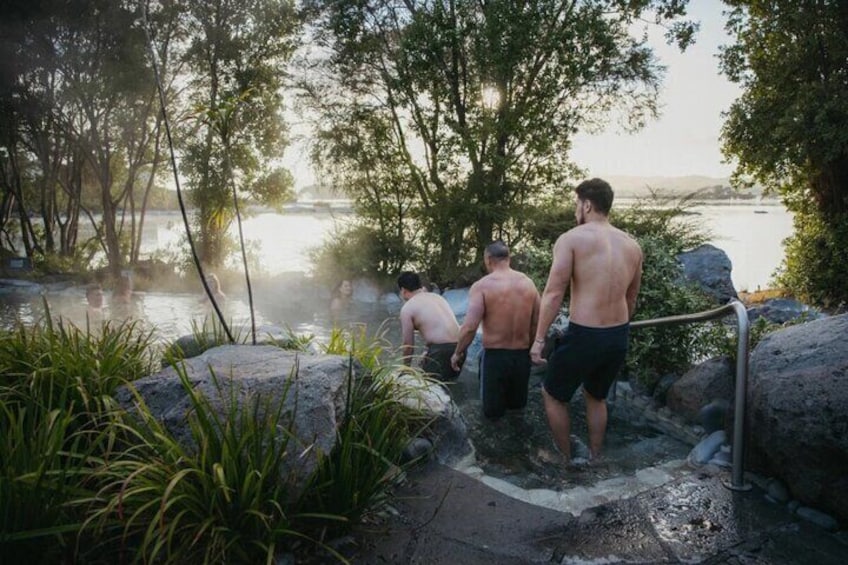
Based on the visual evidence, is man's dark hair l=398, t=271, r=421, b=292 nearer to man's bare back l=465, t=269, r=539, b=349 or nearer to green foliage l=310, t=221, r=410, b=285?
man's bare back l=465, t=269, r=539, b=349

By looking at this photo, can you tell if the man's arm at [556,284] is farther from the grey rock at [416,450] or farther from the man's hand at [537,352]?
the grey rock at [416,450]

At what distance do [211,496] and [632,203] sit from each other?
10.2 m

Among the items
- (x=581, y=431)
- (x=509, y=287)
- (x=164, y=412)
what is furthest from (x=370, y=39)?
(x=164, y=412)

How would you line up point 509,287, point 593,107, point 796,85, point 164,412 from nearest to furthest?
point 164,412
point 509,287
point 796,85
point 593,107

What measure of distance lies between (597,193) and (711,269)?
22.7ft

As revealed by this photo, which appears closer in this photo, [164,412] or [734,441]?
[164,412]

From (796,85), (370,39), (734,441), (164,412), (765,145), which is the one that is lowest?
(734,441)

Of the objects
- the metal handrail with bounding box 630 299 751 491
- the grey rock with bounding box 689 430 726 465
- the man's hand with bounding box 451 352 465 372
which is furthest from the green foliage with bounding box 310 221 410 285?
the metal handrail with bounding box 630 299 751 491

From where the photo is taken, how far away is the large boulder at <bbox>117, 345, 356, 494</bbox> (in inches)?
99.4

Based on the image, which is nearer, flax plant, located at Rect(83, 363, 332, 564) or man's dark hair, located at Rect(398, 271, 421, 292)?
flax plant, located at Rect(83, 363, 332, 564)

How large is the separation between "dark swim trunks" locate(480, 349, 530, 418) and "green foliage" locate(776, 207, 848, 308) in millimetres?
7431

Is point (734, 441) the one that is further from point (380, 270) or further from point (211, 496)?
point (380, 270)

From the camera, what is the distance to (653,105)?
39.9ft

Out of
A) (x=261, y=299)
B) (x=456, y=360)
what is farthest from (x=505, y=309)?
(x=261, y=299)
